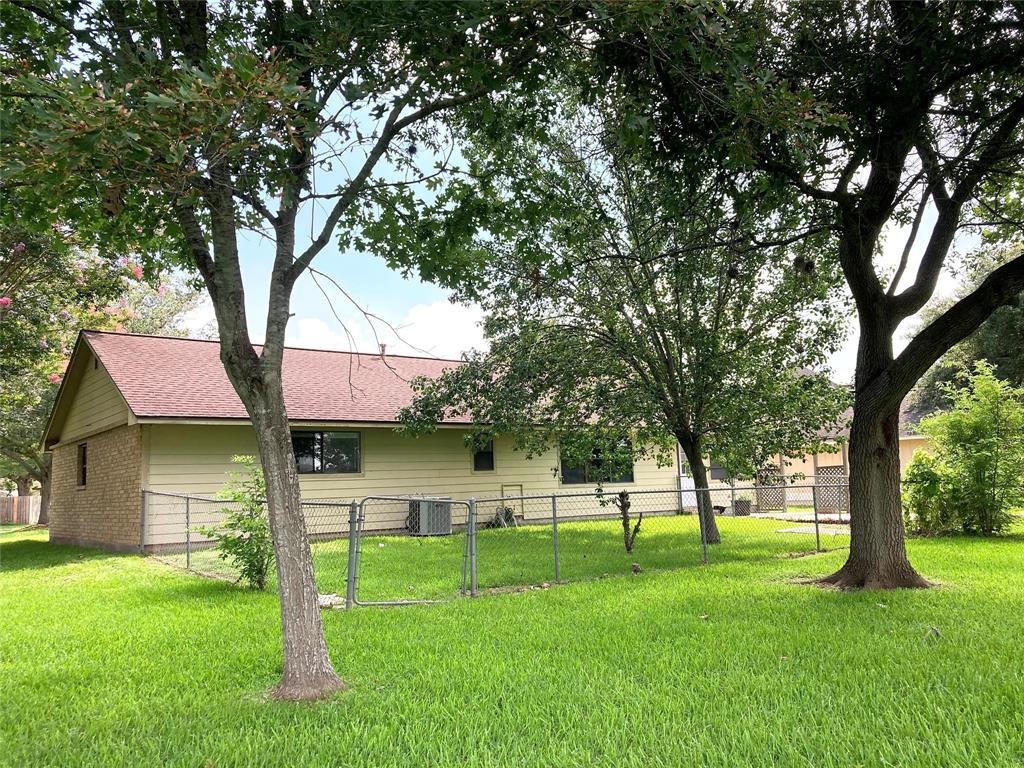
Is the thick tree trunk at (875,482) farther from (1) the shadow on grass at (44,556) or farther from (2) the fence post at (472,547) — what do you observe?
(1) the shadow on grass at (44,556)

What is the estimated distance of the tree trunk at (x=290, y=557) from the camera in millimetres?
4328

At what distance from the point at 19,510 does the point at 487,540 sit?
3096 cm

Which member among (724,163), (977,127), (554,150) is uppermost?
(554,150)

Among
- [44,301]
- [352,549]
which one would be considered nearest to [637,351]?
[352,549]

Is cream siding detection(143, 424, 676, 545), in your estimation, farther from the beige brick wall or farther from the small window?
the beige brick wall

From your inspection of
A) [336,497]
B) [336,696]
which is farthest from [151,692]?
[336,497]

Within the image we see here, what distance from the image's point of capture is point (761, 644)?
5.17m

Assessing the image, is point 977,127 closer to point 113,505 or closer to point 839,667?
point 839,667

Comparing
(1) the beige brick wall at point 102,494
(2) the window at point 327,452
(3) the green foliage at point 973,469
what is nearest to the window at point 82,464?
(1) the beige brick wall at point 102,494

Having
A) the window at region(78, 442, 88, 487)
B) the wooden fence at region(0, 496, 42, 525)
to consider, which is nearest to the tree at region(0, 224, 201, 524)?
the window at region(78, 442, 88, 487)

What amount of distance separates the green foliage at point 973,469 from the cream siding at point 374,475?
708 cm

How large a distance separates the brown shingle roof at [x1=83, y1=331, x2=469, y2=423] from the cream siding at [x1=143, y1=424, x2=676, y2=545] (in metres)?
0.60

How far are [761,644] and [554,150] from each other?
7977 mm

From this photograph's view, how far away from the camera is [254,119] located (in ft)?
10.5
